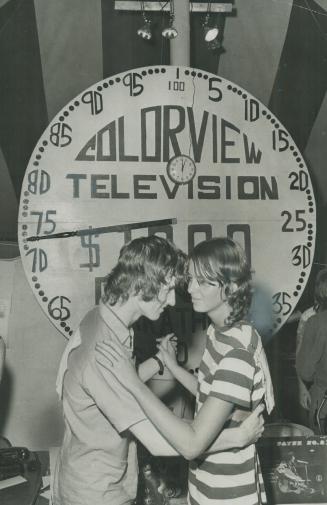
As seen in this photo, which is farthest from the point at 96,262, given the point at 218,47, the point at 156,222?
the point at 218,47

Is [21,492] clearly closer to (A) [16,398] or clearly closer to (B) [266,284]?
(A) [16,398]

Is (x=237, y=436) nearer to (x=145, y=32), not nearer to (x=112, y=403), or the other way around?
(x=112, y=403)

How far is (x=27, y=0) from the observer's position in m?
2.46

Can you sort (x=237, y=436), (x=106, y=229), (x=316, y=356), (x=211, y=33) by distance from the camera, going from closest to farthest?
(x=237, y=436)
(x=106, y=229)
(x=211, y=33)
(x=316, y=356)

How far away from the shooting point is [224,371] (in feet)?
4.62

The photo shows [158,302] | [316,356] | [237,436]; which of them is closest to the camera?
[237,436]

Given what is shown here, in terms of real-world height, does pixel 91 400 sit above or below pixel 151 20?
below

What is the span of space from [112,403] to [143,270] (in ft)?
1.27

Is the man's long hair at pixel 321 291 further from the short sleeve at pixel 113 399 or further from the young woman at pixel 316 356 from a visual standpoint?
the short sleeve at pixel 113 399

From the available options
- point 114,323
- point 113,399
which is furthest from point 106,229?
point 113,399

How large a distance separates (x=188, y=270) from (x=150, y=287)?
0.44 ft

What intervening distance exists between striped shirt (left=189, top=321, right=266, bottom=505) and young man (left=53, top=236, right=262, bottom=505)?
0.08 meters

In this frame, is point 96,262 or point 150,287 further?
point 96,262

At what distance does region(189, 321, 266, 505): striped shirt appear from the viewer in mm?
1431
